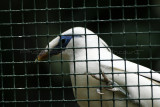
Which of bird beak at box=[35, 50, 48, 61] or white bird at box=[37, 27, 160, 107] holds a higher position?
bird beak at box=[35, 50, 48, 61]

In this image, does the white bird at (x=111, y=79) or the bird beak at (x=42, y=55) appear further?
the bird beak at (x=42, y=55)

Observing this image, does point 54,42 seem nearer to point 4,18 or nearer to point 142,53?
point 142,53

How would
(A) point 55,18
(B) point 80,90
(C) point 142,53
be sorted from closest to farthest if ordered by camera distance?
(B) point 80,90 → (C) point 142,53 → (A) point 55,18

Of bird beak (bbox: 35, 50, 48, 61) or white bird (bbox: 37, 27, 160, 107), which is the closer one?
white bird (bbox: 37, 27, 160, 107)

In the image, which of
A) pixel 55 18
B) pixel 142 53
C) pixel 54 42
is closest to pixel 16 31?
pixel 55 18

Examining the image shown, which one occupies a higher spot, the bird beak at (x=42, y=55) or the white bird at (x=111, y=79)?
the bird beak at (x=42, y=55)

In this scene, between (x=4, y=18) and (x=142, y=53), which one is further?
(x=4, y=18)

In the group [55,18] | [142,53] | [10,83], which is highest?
[55,18]

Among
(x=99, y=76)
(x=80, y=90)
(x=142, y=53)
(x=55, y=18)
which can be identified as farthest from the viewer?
(x=55, y=18)

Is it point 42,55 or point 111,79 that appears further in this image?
point 42,55

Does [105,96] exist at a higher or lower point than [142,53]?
lower

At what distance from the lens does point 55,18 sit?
3.75 m

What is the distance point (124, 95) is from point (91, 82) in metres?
0.19

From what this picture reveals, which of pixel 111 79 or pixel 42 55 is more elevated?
pixel 42 55
